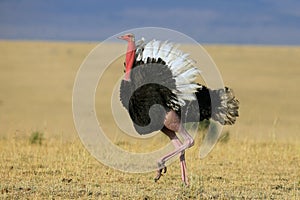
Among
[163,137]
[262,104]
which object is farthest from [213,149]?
[262,104]

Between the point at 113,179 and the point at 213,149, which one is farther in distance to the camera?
the point at 213,149

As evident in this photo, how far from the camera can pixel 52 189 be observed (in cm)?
900

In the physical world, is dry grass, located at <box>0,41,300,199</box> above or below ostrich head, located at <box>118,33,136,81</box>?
below

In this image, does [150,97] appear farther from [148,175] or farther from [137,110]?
[148,175]

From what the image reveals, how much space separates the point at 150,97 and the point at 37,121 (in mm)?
18187

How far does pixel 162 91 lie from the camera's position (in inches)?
386

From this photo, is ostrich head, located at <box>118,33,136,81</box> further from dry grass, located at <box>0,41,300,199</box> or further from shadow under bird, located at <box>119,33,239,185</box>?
dry grass, located at <box>0,41,300,199</box>

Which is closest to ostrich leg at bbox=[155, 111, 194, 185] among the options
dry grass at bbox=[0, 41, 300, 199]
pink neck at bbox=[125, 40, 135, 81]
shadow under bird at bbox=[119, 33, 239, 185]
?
shadow under bird at bbox=[119, 33, 239, 185]

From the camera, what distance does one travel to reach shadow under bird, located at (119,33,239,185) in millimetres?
9812

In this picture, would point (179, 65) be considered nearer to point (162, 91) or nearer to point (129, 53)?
point (162, 91)

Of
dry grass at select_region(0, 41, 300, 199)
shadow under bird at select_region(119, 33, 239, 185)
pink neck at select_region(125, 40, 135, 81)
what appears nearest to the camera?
dry grass at select_region(0, 41, 300, 199)

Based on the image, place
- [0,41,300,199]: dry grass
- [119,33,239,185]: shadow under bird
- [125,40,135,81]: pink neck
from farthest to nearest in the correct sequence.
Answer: [125,40,135,81]: pink neck < [119,33,239,185]: shadow under bird < [0,41,300,199]: dry grass

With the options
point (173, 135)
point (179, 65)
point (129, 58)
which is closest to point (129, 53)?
point (129, 58)

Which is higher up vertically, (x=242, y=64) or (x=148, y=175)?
(x=242, y=64)
